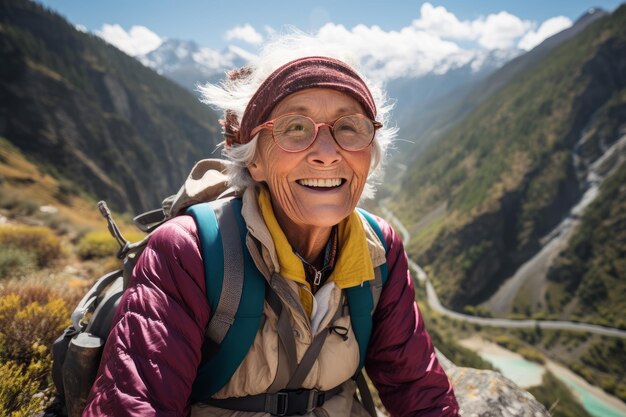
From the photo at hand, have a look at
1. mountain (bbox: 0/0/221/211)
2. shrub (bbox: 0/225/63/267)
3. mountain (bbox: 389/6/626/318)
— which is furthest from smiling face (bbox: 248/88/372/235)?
mountain (bbox: 389/6/626/318)

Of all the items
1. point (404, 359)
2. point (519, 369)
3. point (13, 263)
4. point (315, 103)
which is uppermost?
point (315, 103)

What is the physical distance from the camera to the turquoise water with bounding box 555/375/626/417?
185 feet

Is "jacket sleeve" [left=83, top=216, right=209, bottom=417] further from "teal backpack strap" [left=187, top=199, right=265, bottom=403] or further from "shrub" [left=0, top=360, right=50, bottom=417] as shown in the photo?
"shrub" [left=0, top=360, right=50, bottom=417]

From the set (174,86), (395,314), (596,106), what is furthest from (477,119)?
(395,314)

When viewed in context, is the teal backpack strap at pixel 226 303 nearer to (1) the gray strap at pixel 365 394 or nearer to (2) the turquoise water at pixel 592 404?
(1) the gray strap at pixel 365 394

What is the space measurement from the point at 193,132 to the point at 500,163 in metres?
97.8


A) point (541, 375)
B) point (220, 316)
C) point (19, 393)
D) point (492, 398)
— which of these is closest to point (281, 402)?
point (220, 316)

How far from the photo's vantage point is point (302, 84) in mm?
1766

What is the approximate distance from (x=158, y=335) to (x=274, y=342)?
562 mm

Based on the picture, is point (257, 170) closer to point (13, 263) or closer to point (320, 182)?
point (320, 182)

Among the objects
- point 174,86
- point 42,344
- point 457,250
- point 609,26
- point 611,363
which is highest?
point 609,26

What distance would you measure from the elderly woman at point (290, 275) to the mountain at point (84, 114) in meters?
42.7

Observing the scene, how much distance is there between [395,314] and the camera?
7.13 feet

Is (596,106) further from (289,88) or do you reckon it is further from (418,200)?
(289,88)
